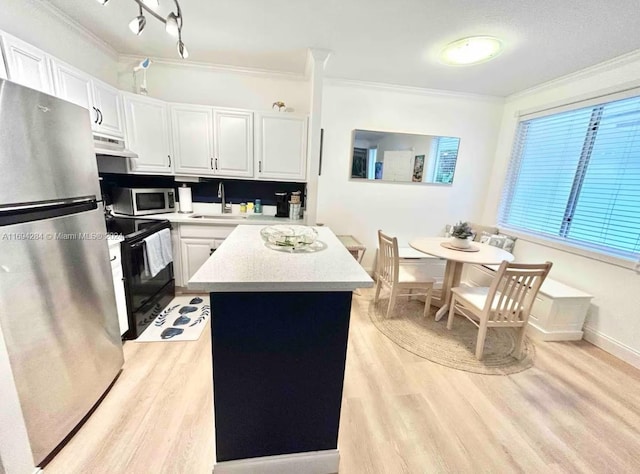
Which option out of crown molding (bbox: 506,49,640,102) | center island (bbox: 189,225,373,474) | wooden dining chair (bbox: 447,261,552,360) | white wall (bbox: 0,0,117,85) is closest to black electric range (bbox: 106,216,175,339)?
center island (bbox: 189,225,373,474)

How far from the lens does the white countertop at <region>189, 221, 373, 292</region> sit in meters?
0.98

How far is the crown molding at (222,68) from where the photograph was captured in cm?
288

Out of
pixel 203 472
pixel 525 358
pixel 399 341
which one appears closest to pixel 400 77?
pixel 399 341

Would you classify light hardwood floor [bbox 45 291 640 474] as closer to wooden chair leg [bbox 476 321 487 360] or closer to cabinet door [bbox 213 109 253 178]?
wooden chair leg [bbox 476 321 487 360]

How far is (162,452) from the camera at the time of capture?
1317 mm

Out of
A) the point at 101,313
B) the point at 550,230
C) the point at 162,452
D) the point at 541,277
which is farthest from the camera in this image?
the point at 550,230

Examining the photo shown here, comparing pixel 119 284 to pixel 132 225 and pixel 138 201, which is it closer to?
pixel 132 225

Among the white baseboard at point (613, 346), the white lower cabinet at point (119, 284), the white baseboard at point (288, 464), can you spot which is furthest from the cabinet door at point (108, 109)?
the white baseboard at point (613, 346)

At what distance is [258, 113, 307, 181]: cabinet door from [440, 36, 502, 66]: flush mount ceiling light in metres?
1.54

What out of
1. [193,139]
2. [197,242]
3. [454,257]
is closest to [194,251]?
[197,242]

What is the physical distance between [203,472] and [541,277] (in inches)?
100

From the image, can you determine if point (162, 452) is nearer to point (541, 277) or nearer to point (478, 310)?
point (478, 310)

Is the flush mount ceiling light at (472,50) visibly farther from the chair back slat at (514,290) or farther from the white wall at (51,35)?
the white wall at (51,35)

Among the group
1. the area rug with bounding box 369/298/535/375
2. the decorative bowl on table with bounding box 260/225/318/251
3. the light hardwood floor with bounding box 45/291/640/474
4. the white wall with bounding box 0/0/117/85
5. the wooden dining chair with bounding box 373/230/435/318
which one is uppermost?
the white wall with bounding box 0/0/117/85
